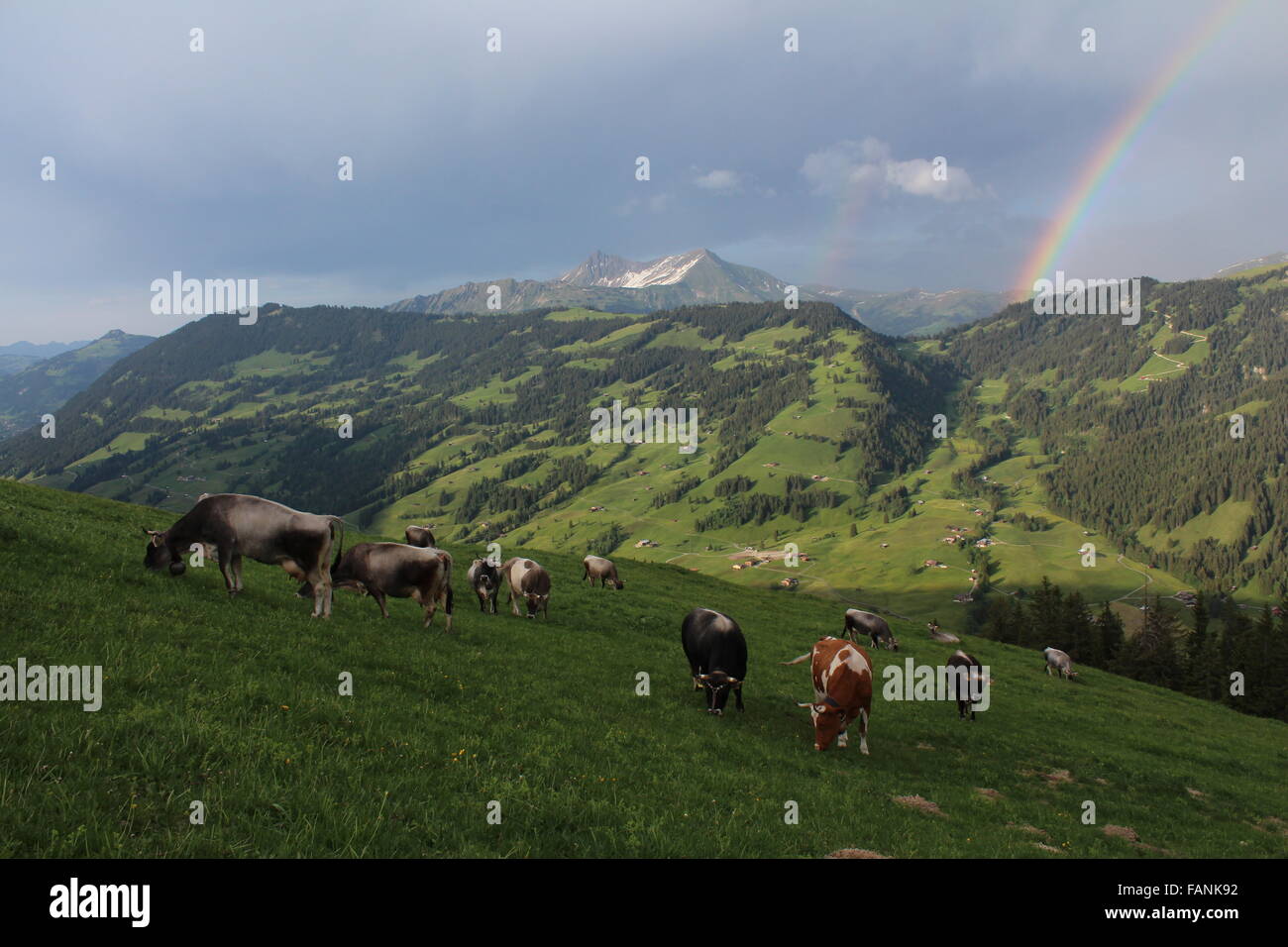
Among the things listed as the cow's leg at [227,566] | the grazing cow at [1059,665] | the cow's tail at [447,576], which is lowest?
the grazing cow at [1059,665]

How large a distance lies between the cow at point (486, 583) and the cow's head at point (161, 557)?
1248 centimetres

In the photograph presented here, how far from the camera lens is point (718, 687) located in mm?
18859

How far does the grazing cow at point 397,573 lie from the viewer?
19297 mm

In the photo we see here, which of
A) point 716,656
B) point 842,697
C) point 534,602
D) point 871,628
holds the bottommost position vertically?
point 871,628

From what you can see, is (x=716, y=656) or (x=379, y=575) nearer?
(x=379, y=575)

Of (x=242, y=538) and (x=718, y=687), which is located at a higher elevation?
(x=242, y=538)

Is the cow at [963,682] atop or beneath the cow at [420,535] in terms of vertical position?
beneath

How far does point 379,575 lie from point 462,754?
1129 cm

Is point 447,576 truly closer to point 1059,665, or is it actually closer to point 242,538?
point 242,538

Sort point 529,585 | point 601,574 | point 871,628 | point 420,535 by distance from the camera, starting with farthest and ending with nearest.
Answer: point 601,574
point 871,628
point 420,535
point 529,585

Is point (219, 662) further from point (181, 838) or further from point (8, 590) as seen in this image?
point (181, 838)

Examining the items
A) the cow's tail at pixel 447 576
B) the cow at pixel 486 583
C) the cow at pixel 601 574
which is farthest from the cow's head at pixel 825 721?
the cow at pixel 601 574

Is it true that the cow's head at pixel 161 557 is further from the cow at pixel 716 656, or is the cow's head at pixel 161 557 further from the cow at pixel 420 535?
the cow at pixel 716 656

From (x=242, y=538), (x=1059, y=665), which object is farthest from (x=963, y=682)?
(x=242, y=538)
